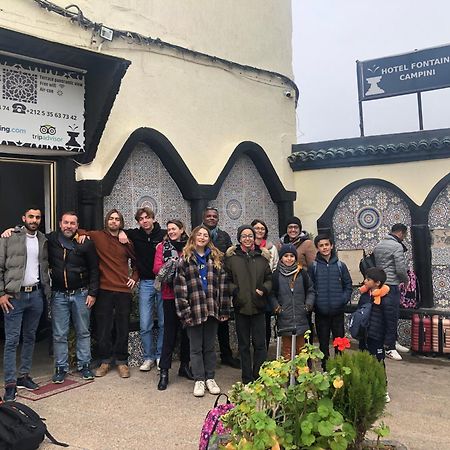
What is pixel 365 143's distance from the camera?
336 inches

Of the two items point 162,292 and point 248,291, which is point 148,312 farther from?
point 248,291

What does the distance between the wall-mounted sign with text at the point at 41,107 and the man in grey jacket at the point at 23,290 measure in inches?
45.4

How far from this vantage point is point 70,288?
5.34 m

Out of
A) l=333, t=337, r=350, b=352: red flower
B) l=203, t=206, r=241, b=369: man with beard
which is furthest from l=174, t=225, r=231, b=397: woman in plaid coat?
l=333, t=337, r=350, b=352: red flower

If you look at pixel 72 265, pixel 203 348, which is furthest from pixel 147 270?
pixel 203 348

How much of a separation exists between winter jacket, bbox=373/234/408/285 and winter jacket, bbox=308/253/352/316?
141 centimetres

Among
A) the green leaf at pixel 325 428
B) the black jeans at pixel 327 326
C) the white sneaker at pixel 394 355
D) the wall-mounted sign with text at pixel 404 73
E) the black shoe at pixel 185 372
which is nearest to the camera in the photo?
the green leaf at pixel 325 428

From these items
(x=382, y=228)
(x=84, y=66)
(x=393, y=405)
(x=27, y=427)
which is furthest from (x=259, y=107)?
(x=27, y=427)

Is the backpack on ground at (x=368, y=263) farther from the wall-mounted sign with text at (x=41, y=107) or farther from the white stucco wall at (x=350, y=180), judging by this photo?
the wall-mounted sign with text at (x=41, y=107)

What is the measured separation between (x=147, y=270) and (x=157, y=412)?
1625mm

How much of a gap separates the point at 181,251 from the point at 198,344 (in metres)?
0.94

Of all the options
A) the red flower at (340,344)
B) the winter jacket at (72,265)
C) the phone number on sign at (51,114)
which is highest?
the phone number on sign at (51,114)

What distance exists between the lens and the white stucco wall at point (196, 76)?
6.51 metres

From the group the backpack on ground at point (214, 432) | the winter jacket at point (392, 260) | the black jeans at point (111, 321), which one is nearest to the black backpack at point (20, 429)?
the backpack on ground at point (214, 432)
